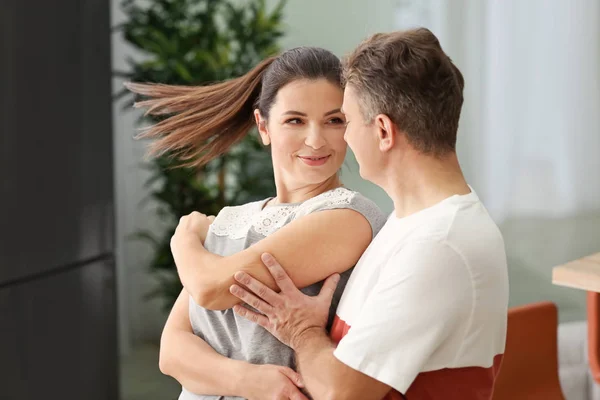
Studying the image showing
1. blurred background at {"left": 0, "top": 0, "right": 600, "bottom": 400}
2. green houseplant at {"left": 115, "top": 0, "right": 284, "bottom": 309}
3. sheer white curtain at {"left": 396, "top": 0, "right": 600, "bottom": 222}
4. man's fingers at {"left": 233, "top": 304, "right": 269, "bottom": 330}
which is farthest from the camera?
sheer white curtain at {"left": 396, "top": 0, "right": 600, "bottom": 222}

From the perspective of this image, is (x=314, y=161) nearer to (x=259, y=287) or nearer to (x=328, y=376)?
(x=259, y=287)

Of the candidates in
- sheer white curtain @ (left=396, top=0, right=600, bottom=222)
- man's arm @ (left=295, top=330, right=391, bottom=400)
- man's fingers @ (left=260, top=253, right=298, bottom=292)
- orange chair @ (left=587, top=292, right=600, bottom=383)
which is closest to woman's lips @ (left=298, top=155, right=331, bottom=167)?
man's fingers @ (left=260, top=253, right=298, bottom=292)

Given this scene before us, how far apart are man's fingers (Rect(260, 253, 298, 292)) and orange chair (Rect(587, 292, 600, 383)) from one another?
1206mm

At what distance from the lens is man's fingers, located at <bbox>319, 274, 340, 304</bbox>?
56.1 inches

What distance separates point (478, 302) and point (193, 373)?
55 centimetres

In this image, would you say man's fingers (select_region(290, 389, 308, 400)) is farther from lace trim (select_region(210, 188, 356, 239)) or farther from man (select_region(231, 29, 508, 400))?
lace trim (select_region(210, 188, 356, 239))

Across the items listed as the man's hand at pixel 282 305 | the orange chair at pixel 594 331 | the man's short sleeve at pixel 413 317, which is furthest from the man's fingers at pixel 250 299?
the orange chair at pixel 594 331

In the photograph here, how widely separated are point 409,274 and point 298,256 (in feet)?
0.82

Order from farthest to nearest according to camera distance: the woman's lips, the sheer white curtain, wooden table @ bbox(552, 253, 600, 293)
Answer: the sheer white curtain < wooden table @ bbox(552, 253, 600, 293) < the woman's lips

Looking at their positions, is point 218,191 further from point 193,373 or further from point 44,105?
point 193,373

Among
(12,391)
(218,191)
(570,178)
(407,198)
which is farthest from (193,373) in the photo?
(570,178)

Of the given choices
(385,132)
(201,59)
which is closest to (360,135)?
(385,132)

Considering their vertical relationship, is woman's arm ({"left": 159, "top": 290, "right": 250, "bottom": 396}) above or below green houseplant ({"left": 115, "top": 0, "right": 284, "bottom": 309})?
below

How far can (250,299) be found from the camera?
1386 millimetres
